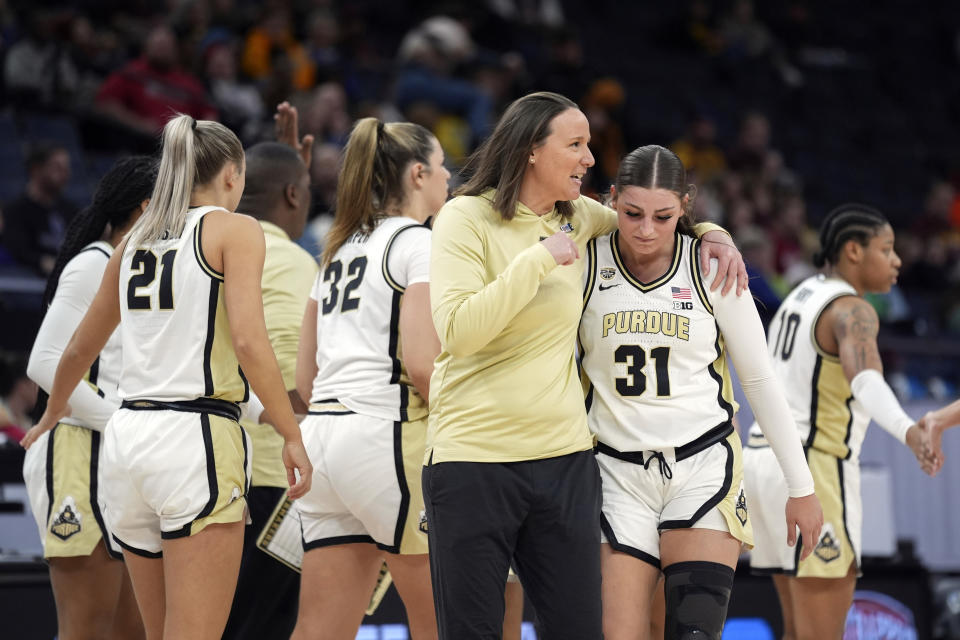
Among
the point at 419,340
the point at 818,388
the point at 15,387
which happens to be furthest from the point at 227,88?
the point at 419,340

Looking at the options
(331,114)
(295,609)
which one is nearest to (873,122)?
(331,114)

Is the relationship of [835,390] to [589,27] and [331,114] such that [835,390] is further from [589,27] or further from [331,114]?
[589,27]

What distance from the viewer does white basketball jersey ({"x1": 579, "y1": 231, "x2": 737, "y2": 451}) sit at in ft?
11.7

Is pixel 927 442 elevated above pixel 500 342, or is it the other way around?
pixel 500 342

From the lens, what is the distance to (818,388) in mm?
4840

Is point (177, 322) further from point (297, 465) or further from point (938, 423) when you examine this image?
point (938, 423)

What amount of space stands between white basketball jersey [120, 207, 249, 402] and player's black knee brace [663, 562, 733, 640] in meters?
1.37

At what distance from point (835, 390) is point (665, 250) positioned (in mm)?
1503

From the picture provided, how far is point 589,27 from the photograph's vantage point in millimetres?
15703

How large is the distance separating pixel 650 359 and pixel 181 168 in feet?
4.73

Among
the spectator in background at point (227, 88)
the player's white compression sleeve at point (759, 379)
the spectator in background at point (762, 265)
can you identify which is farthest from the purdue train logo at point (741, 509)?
the spectator in background at point (227, 88)

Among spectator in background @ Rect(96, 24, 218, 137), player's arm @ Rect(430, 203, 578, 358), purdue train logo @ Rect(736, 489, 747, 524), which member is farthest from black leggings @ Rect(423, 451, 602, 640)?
spectator in background @ Rect(96, 24, 218, 137)

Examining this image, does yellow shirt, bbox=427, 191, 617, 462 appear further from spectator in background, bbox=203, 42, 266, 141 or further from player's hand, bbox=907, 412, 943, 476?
spectator in background, bbox=203, 42, 266, 141

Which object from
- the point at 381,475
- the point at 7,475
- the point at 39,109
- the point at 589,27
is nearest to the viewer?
the point at 381,475
